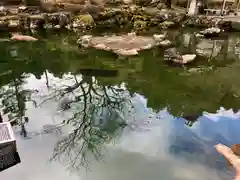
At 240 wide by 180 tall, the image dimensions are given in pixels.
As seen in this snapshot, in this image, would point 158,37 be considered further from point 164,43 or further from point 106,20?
point 106,20

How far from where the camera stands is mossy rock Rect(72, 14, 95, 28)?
44.1 ft

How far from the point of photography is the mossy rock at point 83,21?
13.4 meters

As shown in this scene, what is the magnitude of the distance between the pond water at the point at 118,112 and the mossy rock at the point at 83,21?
2585 mm

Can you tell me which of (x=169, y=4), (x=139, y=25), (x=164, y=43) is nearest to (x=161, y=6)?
(x=169, y=4)

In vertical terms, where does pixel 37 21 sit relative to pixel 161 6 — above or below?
below

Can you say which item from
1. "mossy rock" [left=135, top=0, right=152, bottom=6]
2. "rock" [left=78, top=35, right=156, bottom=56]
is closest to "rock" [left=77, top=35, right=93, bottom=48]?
"rock" [left=78, top=35, right=156, bottom=56]

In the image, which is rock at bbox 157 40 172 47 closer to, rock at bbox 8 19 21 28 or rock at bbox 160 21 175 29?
rock at bbox 160 21 175 29

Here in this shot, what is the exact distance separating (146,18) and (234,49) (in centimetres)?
435

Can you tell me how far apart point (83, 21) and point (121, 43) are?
9.79 ft

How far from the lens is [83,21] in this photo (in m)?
13.5

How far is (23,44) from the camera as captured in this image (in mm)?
11430

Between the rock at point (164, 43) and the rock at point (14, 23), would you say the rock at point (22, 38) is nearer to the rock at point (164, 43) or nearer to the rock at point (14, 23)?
the rock at point (14, 23)

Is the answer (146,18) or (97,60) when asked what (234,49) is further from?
(97,60)

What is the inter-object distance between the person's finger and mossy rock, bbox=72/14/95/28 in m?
9.05
